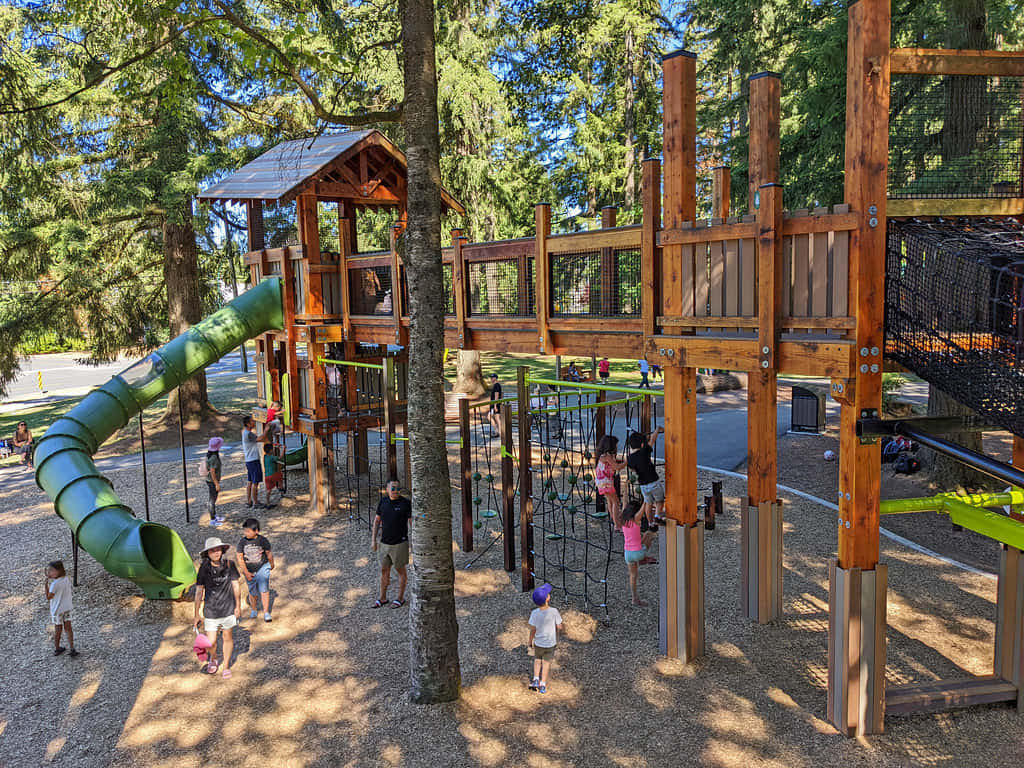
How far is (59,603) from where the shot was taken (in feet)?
28.4

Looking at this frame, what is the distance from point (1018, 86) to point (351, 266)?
10024 mm

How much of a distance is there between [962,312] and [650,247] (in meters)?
2.93

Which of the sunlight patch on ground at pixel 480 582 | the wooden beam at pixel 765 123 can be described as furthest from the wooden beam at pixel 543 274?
the sunlight patch on ground at pixel 480 582

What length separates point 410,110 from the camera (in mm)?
7160

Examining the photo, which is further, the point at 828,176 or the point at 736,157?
the point at 736,157

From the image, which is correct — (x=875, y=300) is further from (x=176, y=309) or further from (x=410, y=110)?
(x=176, y=309)

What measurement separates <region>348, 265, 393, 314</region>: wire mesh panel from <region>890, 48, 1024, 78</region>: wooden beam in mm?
9049

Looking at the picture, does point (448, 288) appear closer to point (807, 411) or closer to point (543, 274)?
point (807, 411)

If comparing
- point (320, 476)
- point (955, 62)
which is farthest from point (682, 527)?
point (320, 476)

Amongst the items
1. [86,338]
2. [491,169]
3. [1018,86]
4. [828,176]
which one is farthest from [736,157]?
[86,338]

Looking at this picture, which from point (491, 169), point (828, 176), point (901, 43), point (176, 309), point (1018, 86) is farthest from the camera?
point (491, 169)

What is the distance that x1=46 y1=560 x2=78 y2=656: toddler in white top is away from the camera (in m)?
8.65

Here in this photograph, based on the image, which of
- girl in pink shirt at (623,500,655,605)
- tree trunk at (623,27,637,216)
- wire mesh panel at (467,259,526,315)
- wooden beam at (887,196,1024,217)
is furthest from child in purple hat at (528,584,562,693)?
tree trunk at (623,27,637,216)

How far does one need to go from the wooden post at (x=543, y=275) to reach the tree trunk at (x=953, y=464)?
7.81m
